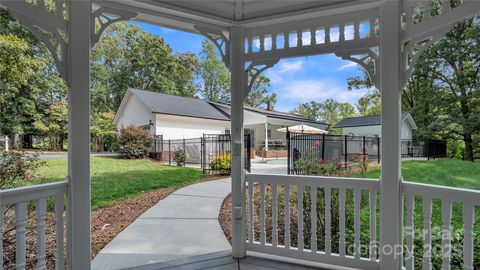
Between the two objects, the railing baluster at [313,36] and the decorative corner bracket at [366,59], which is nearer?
the decorative corner bracket at [366,59]

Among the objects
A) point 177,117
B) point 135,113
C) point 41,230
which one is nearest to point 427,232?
point 41,230

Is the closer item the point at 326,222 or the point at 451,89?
the point at 326,222

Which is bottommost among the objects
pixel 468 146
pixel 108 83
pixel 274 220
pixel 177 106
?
pixel 274 220

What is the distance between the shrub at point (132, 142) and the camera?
40.7ft

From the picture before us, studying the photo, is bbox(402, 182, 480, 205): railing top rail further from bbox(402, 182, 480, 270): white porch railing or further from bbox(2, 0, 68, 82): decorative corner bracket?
bbox(2, 0, 68, 82): decorative corner bracket

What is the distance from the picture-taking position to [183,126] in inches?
601

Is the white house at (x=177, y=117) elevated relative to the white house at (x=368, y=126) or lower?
elevated

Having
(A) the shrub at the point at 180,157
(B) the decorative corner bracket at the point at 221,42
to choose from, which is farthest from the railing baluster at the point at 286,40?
(A) the shrub at the point at 180,157

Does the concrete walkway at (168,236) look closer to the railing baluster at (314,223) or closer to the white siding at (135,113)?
the railing baluster at (314,223)

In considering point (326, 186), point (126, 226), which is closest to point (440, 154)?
point (326, 186)

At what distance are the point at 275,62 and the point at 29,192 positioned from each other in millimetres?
2485

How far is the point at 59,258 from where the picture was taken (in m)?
2.22

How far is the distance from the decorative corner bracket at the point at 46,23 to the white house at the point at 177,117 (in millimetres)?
12041

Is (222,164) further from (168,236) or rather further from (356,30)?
(356,30)
